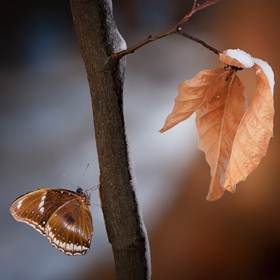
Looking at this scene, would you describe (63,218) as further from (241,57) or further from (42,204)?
(241,57)

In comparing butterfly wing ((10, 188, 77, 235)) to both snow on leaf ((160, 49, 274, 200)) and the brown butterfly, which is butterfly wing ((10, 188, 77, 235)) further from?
snow on leaf ((160, 49, 274, 200))

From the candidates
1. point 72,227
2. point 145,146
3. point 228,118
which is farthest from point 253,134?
point 145,146

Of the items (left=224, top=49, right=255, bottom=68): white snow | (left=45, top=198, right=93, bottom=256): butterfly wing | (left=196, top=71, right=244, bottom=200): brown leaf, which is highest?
(left=224, top=49, right=255, bottom=68): white snow

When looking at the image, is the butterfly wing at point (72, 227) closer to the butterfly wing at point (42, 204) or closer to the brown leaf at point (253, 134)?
the butterfly wing at point (42, 204)

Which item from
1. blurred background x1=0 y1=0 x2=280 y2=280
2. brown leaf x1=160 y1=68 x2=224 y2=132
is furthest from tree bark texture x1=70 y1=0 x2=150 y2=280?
blurred background x1=0 y1=0 x2=280 y2=280

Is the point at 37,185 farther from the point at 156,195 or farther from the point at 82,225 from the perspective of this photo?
the point at 82,225

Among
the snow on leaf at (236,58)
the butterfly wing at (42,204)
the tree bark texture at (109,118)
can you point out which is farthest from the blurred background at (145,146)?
the snow on leaf at (236,58)

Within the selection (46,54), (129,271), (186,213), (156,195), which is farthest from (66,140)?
(129,271)

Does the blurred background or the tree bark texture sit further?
the blurred background
